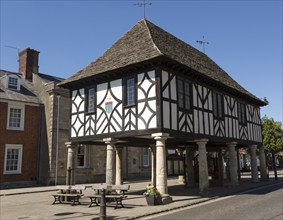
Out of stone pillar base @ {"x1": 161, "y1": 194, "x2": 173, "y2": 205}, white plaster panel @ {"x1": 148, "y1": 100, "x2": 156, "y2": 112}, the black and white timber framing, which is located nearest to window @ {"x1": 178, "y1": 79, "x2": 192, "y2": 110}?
the black and white timber framing

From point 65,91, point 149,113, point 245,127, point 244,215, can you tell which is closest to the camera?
point 244,215

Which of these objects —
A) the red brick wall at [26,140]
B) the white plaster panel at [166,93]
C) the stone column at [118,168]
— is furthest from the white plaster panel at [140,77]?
the red brick wall at [26,140]

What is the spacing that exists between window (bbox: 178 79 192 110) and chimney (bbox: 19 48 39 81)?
58.5ft

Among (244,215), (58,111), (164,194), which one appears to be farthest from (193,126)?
(58,111)

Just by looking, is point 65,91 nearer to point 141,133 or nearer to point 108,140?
point 108,140

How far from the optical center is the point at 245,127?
2283 centimetres

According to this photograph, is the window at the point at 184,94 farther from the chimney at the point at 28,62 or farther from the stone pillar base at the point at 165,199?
the chimney at the point at 28,62

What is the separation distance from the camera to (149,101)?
14.5m

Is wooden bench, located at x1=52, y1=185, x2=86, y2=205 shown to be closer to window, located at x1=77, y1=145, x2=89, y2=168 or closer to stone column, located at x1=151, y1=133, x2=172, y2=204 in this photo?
stone column, located at x1=151, y1=133, x2=172, y2=204

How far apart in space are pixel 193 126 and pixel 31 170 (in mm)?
14864

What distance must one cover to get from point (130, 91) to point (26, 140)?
13.1m

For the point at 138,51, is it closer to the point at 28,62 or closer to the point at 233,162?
the point at 233,162

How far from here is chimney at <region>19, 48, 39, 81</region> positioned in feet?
92.5

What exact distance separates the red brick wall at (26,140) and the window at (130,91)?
12.6 meters
